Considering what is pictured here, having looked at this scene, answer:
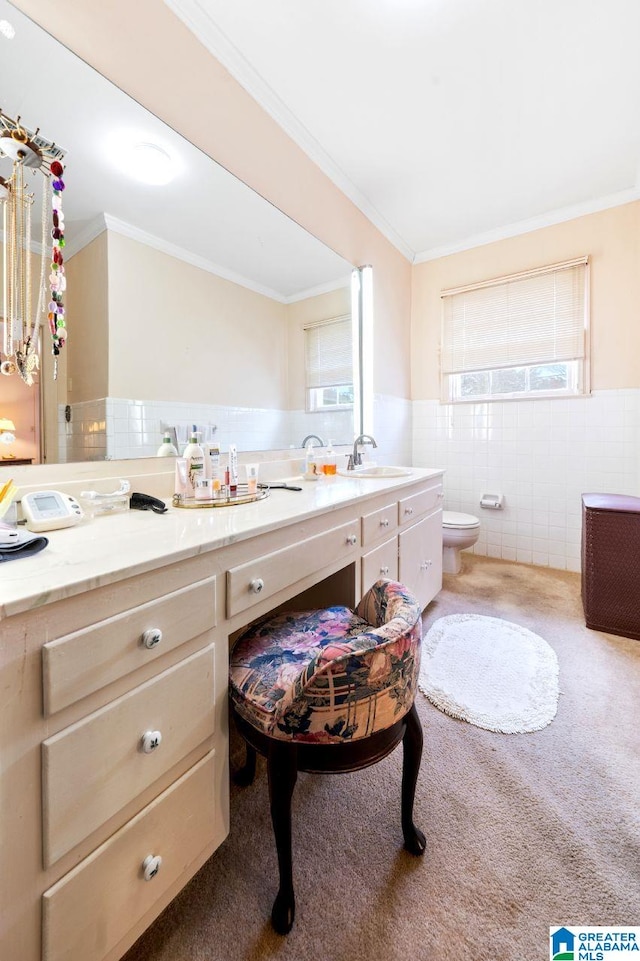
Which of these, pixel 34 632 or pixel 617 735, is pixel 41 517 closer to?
pixel 34 632

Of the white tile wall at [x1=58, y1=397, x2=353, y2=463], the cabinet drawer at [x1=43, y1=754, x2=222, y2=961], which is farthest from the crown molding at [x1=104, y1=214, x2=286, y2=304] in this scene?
the cabinet drawer at [x1=43, y1=754, x2=222, y2=961]

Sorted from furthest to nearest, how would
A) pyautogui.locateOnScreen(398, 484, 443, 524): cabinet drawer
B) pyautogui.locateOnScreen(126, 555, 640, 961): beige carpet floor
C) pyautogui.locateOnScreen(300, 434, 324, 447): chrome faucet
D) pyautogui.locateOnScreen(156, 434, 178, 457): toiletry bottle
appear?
1. pyautogui.locateOnScreen(300, 434, 324, 447): chrome faucet
2. pyautogui.locateOnScreen(398, 484, 443, 524): cabinet drawer
3. pyautogui.locateOnScreen(156, 434, 178, 457): toiletry bottle
4. pyautogui.locateOnScreen(126, 555, 640, 961): beige carpet floor

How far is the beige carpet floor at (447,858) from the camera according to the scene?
31.8 inches

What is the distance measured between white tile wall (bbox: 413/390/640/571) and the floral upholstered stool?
8.03 feet

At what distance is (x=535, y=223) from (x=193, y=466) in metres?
3.14

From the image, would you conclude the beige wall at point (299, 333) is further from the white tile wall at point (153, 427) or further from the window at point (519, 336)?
the window at point (519, 336)

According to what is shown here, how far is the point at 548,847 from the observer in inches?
38.8

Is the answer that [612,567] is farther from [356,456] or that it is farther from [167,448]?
[167,448]

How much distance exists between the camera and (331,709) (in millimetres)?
733

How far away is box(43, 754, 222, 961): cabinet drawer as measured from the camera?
0.61 meters

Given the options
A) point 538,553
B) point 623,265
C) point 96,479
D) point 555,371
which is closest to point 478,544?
point 538,553

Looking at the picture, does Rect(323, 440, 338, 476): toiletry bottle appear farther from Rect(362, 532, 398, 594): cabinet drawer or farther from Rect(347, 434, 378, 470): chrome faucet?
Rect(362, 532, 398, 594): cabinet drawer

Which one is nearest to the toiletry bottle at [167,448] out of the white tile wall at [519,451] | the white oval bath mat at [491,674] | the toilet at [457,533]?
the white tile wall at [519,451]

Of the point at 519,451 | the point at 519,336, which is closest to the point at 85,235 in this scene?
the point at 519,336
